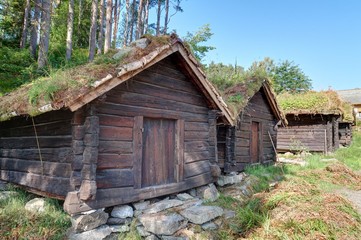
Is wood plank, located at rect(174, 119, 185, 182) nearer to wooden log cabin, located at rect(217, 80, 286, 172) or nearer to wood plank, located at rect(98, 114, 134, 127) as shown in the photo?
wood plank, located at rect(98, 114, 134, 127)

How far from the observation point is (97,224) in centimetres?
486

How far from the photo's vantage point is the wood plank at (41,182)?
16.4 ft

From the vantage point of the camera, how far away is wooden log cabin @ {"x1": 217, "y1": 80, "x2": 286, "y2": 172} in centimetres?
1010

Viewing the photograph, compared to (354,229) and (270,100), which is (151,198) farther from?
(270,100)

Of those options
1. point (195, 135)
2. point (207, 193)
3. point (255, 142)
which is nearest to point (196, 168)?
point (207, 193)

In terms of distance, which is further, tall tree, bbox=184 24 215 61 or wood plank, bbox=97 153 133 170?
tall tree, bbox=184 24 215 61

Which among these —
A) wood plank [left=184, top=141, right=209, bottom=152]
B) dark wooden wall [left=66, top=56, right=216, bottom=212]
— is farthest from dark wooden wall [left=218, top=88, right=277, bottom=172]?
wood plank [left=184, top=141, right=209, bottom=152]

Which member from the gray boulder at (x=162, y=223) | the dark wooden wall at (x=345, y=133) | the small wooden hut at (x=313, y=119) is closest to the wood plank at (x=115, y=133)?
the gray boulder at (x=162, y=223)

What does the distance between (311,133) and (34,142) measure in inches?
675

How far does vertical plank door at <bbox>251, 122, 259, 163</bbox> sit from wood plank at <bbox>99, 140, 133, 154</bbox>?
7481 millimetres

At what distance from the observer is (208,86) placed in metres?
7.21

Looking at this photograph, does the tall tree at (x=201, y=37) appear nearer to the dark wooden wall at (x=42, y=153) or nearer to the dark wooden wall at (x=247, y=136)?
the dark wooden wall at (x=247, y=136)

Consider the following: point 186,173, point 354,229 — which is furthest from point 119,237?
point 354,229

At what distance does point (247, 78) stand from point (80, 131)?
8.19 meters
